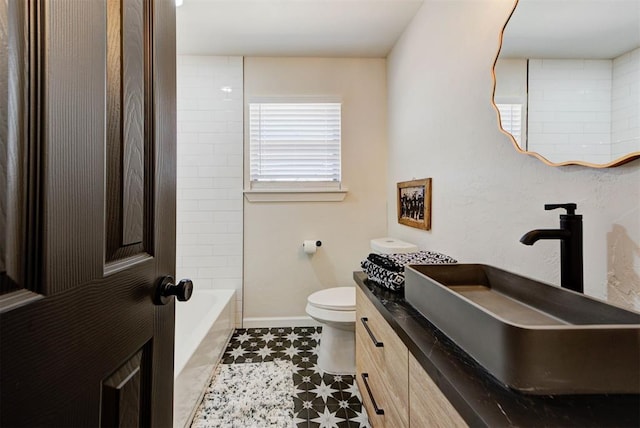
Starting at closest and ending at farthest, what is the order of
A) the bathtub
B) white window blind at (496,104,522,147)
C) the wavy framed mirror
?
the wavy framed mirror < white window blind at (496,104,522,147) < the bathtub

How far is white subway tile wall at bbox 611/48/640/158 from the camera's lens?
2.46 feet

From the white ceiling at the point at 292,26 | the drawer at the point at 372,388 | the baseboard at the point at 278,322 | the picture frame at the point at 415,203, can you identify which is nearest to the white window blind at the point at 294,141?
the white ceiling at the point at 292,26

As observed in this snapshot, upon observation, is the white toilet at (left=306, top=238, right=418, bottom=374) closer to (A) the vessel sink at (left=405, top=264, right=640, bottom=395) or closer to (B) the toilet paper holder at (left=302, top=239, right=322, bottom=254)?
(B) the toilet paper holder at (left=302, top=239, right=322, bottom=254)

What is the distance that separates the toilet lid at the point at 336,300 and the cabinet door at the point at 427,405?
1042 mm

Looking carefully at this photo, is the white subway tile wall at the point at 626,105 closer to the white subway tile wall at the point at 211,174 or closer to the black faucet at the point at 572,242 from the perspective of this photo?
the black faucet at the point at 572,242

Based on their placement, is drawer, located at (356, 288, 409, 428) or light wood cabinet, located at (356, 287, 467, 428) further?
drawer, located at (356, 288, 409, 428)

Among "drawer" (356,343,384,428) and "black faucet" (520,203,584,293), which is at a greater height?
"black faucet" (520,203,584,293)

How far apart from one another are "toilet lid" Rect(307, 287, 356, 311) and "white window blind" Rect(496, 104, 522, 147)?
4.17 feet

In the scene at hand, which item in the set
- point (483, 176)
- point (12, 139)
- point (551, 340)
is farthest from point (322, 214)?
point (12, 139)

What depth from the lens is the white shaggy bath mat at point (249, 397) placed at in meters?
1.56

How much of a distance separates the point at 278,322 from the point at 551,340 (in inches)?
95.8

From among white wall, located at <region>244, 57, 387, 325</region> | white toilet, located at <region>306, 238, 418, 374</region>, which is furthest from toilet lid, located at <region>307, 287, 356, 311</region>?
white wall, located at <region>244, 57, 387, 325</region>

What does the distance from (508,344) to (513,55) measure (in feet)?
3.49

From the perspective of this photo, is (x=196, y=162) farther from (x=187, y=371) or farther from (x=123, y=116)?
(x=123, y=116)
